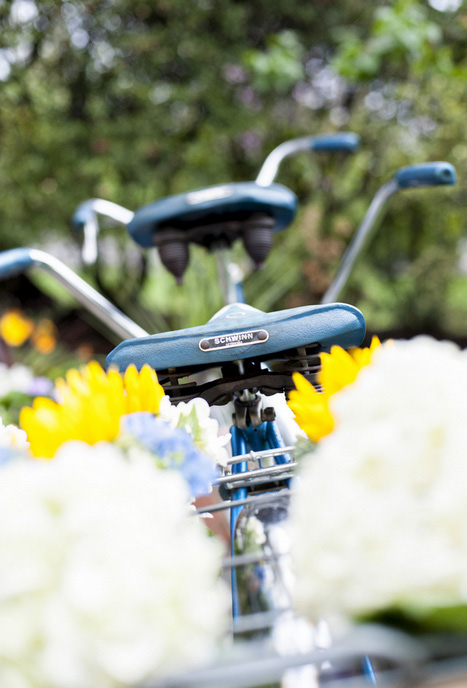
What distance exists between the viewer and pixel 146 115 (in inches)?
152

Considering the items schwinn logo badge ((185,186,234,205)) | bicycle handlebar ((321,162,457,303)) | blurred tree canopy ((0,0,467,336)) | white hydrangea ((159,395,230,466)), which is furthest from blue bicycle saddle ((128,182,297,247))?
blurred tree canopy ((0,0,467,336))

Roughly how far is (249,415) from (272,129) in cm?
362

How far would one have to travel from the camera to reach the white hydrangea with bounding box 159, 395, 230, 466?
0.58m

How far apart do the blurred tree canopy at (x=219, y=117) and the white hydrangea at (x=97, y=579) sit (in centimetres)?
320

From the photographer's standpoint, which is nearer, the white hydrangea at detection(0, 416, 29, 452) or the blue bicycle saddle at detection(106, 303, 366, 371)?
the white hydrangea at detection(0, 416, 29, 452)

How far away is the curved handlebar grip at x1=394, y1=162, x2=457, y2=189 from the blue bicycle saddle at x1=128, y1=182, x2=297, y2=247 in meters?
0.37

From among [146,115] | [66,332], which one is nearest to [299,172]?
[146,115]

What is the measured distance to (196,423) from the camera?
1.91 feet

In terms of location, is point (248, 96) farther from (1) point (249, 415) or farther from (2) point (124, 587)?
(2) point (124, 587)

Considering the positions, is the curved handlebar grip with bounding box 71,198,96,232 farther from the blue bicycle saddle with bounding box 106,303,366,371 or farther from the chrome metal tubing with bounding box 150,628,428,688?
the chrome metal tubing with bounding box 150,628,428,688

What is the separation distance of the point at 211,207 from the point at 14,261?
39 centimetres

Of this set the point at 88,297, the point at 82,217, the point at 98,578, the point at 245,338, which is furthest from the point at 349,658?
the point at 82,217

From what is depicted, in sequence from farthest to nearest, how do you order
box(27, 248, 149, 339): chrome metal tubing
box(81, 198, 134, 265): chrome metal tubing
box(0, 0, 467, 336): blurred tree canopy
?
box(0, 0, 467, 336): blurred tree canopy, box(81, 198, 134, 265): chrome metal tubing, box(27, 248, 149, 339): chrome metal tubing

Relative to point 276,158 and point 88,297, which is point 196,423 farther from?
point 276,158
